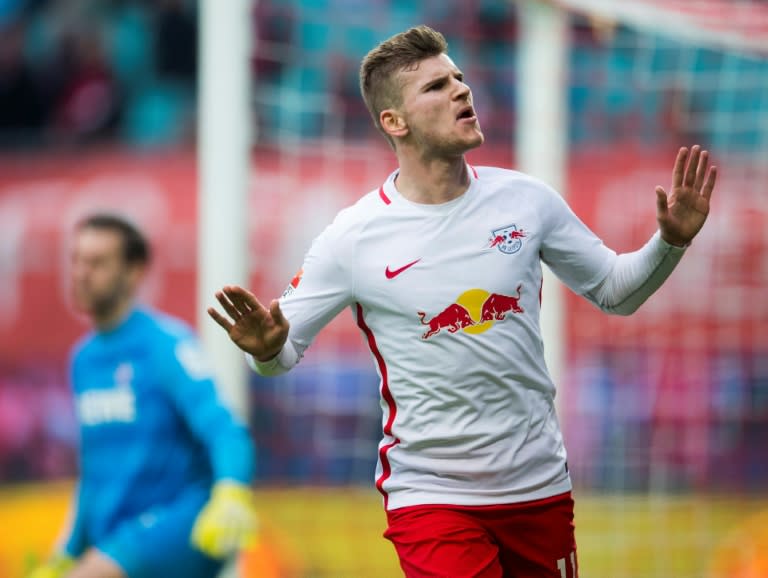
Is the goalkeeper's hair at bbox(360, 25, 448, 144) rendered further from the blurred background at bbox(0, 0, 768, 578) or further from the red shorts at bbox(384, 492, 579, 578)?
the blurred background at bbox(0, 0, 768, 578)

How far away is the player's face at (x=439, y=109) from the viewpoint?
10.4 ft

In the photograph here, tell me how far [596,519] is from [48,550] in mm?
3730

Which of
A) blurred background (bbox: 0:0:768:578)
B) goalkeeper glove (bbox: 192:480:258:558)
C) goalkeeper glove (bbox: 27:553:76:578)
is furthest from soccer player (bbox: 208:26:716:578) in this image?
blurred background (bbox: 0:0:768:578)

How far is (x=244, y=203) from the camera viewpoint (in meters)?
5.36

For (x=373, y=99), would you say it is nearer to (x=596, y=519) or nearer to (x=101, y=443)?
(x=101, y=443)

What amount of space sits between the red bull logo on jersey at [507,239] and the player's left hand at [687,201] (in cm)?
Result: 34

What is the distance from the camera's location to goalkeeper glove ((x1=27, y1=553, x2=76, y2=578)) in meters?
4.52

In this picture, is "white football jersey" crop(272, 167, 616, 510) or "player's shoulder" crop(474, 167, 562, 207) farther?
"player's shoulder" crop(474, 167, 562, 207)

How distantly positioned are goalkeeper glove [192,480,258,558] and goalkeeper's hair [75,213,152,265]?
3.20 feet

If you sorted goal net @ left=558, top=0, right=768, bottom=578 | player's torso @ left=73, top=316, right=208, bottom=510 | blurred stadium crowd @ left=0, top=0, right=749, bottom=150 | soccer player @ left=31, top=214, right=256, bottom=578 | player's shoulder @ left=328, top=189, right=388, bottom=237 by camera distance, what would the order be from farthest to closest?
1. blurred stadium crowd @ left=0, top=0, right=749, bottom=150
2. goal net @ left=558, top=0, right=768, bottom=578
3. player's torso @ left=73, top=316, right=208, bottom=510
4. soccer player @ left=31, top=214, right=256, bottom=578
5. player's shoulder @ left=328, top=189, right=388, bottom=237

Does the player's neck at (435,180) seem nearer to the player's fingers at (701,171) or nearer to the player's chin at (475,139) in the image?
the player's chin at (475,139)

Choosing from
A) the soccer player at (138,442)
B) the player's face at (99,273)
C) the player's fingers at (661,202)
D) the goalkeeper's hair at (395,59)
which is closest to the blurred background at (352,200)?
the player's face at (99,273)

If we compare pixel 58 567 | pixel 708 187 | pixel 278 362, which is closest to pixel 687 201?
pixel 708 187

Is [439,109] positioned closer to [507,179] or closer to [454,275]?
[507,179]
